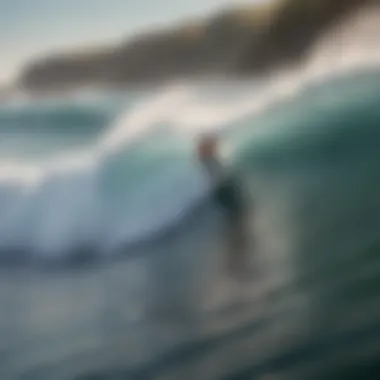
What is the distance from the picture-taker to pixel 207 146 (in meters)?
1.15

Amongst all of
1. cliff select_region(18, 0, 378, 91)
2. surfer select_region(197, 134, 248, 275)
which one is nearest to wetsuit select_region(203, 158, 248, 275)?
surfer select_region(197, 134, 248, 275)

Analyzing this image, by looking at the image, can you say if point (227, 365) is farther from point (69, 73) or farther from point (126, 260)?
point (69, 73)

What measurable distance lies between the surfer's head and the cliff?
113 millimetres

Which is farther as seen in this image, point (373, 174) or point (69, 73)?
point (69, 73)

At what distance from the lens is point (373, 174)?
43.1 inches

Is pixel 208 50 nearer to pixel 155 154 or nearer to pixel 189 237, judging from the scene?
pixel 155 154

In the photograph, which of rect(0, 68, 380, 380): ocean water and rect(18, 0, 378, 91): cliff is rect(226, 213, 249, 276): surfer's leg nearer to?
rect(0, 68, 380, 380): ocean water

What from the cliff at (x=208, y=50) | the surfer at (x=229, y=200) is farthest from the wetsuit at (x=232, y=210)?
the cliff at (x=208, y=50)

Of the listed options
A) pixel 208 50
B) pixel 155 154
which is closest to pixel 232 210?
pixel 155 154

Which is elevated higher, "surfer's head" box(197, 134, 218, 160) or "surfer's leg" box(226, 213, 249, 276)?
"surfer's head" box(197, 134, 218, 160)

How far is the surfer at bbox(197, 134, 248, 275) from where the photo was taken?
44.1 inches

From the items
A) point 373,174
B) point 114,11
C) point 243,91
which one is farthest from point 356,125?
point 114,11

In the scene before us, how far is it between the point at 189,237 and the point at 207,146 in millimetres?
151

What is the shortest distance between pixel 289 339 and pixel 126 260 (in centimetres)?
29
